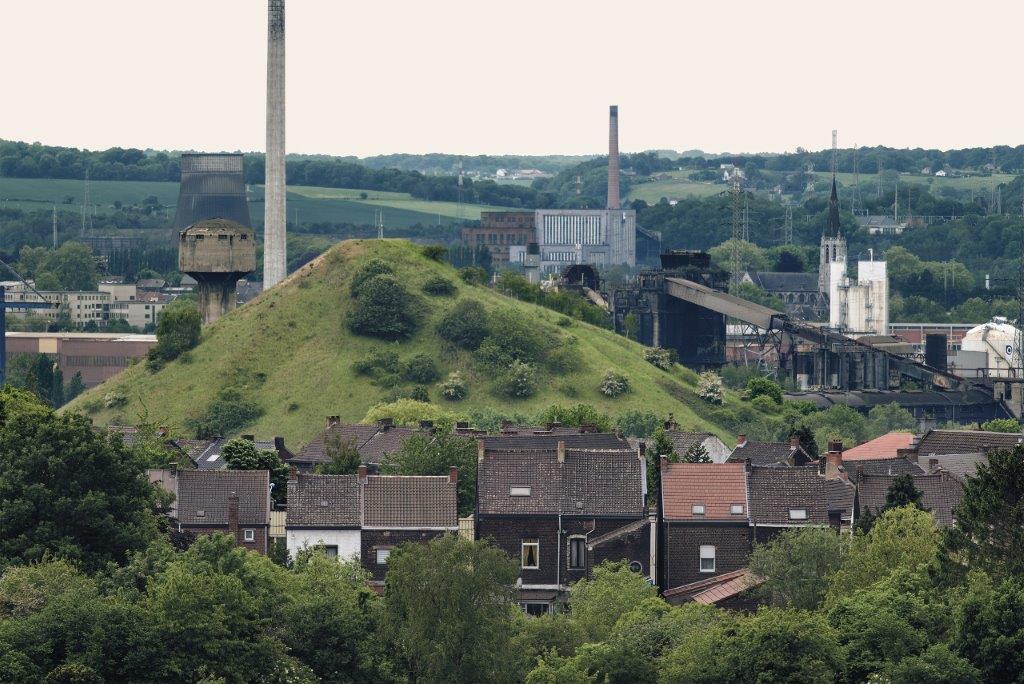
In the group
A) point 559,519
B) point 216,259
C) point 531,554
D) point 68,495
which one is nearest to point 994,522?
point 559,519

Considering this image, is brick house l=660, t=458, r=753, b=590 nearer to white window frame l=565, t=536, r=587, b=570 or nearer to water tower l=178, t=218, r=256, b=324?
white window frame l=565, t=536, r=587, b=570

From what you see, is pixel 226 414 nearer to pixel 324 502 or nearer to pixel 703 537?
pixel 324 502

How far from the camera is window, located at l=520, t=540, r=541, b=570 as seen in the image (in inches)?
3150

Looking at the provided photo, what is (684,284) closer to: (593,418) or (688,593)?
(593,418)

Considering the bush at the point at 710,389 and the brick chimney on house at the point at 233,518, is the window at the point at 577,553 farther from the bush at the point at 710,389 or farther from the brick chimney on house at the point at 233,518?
the bush at the point at 710,389

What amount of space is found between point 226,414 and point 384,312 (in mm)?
18431

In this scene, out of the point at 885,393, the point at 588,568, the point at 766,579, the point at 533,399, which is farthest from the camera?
the point at 885,393

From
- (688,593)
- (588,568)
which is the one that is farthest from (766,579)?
(588,568)

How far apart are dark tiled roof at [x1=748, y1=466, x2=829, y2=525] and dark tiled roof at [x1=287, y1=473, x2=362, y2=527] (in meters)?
12.0

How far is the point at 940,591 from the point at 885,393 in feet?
376

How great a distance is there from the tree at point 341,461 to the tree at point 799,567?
2570cm

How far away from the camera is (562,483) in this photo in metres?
81.1

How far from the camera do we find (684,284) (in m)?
198

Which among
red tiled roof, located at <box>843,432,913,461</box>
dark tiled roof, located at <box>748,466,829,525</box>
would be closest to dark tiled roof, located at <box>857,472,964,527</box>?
dark tiled roof, located at <box>748,466,829,525</box>
